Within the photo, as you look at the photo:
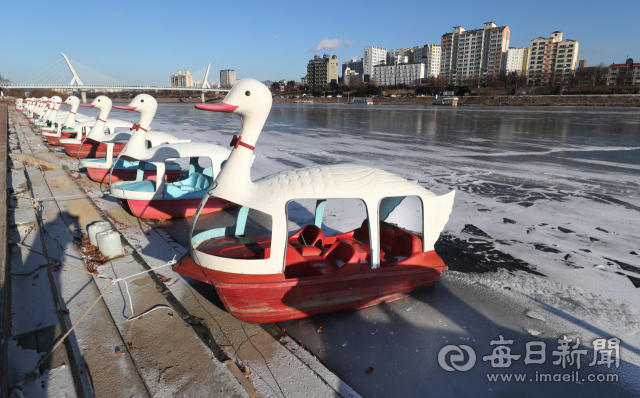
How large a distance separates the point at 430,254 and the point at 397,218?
3116 mm

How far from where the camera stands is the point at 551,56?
126625 mm

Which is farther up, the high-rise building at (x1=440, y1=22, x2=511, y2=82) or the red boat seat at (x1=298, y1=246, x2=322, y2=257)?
the high-rise building at (x1=440, y1=22, x2=511, y2=82)

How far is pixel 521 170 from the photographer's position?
492 inches

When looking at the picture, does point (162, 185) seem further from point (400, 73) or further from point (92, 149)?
point (400, 73)

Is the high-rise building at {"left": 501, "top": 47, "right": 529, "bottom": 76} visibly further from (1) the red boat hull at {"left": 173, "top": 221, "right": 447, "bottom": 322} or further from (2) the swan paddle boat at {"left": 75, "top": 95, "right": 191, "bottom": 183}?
(1) the red boat hull at {"left": 173, "top": 221, "right": 447, "bottom": 322}

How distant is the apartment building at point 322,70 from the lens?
160 meters

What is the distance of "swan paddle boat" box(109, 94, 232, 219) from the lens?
24.5ft

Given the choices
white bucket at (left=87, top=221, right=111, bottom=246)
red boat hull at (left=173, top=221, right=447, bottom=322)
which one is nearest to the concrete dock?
white bucket at (left=87, top=221, right=111, bottom=246)

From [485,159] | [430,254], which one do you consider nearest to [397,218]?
[430,254]

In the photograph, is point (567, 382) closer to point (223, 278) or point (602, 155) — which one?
point (223, 278)

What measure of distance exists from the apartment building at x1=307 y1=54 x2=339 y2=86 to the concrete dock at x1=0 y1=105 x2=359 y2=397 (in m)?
160

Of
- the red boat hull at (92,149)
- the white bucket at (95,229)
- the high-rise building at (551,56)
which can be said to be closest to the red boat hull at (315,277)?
the white bucket at (95,229)

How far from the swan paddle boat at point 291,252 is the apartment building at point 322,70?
524ft

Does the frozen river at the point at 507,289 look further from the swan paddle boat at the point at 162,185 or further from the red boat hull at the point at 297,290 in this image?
the swan paddle boat at the point at 162,185
